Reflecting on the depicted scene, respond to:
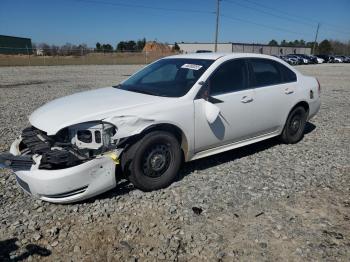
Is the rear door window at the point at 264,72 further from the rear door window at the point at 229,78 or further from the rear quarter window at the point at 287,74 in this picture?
the rear door window at the point at 229,78

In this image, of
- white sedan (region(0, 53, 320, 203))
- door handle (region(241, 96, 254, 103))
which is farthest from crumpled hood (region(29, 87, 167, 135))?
door handle (region(241, 96, 254, 103))

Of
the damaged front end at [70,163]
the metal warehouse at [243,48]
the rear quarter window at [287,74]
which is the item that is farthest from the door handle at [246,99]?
the metal warehouse at [243,48]

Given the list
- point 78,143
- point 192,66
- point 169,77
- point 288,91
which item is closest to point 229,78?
point 192,66

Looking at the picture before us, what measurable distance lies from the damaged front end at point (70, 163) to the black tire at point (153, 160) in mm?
202

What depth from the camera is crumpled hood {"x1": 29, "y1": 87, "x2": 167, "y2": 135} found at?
3.67 m

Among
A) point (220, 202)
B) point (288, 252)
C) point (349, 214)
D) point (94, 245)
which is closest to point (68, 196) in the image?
point (94, 245)

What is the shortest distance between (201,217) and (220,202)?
0.42m

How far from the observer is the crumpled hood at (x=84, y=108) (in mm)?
3674

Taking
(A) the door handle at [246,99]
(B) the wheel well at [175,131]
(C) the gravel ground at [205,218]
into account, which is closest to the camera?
(C) the gravel ground at [205,218]

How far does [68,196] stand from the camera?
3549mm

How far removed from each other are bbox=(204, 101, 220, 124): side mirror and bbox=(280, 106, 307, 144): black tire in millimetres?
2074

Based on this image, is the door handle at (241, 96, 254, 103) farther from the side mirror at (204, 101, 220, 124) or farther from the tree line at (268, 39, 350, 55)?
the tree line at (268, 39, 350, 55)

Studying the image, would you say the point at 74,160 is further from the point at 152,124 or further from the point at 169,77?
the point at 169,77

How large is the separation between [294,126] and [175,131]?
2814mm
